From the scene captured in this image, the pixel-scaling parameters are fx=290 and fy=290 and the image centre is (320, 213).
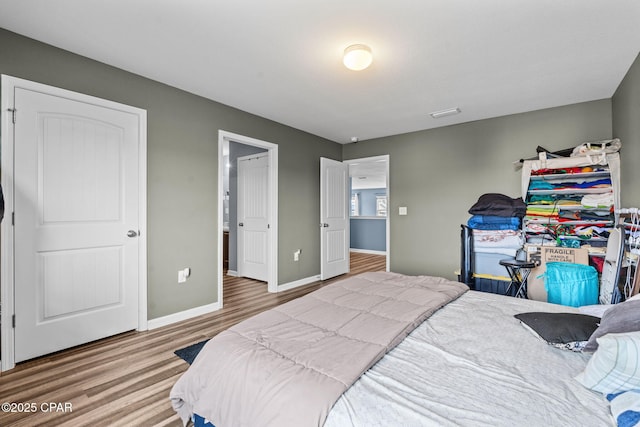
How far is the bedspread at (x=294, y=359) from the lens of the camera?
0.98 metres

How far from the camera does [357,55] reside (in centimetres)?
225

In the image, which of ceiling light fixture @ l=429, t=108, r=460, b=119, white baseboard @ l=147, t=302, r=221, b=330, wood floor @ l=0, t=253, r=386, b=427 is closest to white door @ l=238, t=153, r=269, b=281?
white baseboard @ l=147, t=302, r=221, b=330

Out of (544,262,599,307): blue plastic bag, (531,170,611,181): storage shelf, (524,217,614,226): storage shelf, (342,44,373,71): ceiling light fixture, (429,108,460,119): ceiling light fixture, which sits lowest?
(544,262,599,307): blue plastic bag

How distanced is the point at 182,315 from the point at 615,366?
331cm

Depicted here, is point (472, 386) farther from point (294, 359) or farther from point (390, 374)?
point (294, 359)

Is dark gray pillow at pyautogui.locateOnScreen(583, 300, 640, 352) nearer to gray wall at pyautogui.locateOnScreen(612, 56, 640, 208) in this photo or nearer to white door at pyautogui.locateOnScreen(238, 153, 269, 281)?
gray wall at pyautogui.locateOnScreen(612, 56, 640, 208)

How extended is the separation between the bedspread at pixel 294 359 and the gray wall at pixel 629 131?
221 centimetres

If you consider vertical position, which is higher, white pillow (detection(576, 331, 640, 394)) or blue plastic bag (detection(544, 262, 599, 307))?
white pillow (detection(576, 331, 640, 394))

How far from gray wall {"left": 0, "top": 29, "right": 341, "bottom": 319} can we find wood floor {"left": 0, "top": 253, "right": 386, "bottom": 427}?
1.47ft

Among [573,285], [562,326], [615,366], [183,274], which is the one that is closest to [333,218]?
[183,274]

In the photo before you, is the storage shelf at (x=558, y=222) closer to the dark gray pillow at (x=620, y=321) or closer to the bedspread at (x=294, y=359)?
the bedspread at (x=294, y=359)

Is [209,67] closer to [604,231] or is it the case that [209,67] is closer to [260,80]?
[260,80]

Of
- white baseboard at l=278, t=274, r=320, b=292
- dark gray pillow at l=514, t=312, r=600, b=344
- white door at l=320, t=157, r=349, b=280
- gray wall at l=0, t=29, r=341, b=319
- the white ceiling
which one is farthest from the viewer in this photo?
white door at l=320, t=157, r=349, b=280

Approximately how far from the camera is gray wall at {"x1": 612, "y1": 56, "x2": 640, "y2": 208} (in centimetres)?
243
